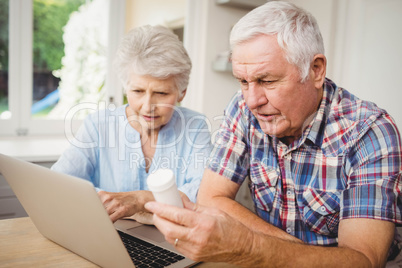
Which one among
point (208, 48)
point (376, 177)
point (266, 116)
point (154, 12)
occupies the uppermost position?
point (154, 12)

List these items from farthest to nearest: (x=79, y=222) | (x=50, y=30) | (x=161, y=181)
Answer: (x=50, y=30) < (x=79, y=222) < (x=161, y=181)

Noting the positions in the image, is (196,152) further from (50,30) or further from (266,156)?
(50,30)

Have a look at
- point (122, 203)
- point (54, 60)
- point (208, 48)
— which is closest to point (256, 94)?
point (122, 203)

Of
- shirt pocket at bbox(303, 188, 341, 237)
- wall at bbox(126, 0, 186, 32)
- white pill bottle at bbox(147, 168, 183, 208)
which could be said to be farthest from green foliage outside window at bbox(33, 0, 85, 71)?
white pill bottle at bbox(147, 168, 183, 208)

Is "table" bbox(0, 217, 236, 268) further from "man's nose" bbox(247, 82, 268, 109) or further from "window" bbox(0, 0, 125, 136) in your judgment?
"window" bbox(0, 0, 125, 136)

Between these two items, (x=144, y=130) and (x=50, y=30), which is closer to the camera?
(x=144, y=130)

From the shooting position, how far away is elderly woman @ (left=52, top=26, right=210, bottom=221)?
144 centimetres

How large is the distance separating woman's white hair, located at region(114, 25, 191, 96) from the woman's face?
1.1 inches

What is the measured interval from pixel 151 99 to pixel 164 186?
839 mm

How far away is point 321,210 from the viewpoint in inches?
44.2

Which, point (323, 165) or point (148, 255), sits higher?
point (323, 165)

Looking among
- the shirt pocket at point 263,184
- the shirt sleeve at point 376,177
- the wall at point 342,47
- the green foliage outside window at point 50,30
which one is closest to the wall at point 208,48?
the wall at point 342,47

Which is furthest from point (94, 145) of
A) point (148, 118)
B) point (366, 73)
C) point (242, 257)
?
point (366, 73)

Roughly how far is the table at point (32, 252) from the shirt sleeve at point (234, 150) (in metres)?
0.44
